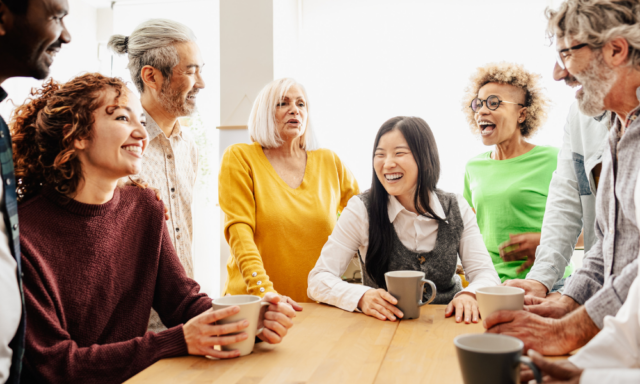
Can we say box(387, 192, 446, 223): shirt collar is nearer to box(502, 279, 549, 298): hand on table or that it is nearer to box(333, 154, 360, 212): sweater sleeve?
box(502, 279, 549, 298): hand on table

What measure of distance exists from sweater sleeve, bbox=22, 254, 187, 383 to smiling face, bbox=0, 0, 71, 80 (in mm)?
464

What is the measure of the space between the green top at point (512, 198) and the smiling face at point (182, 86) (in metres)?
1.54

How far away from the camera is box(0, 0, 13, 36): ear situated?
99cm

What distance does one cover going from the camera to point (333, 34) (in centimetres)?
441

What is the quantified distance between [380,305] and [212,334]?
0.56m

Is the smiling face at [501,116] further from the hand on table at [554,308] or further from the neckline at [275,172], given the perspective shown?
the hand on table at [554,308]

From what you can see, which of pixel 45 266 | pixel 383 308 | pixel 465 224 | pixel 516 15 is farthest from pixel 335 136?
pixel 45 266

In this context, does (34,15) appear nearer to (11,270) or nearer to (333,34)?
(11,270)

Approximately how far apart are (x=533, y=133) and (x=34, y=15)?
237cm

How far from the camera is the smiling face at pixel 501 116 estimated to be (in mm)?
2459

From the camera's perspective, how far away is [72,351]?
1081 millimetres

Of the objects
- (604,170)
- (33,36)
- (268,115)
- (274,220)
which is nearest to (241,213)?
(274,220)

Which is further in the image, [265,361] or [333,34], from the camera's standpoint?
[333,34]

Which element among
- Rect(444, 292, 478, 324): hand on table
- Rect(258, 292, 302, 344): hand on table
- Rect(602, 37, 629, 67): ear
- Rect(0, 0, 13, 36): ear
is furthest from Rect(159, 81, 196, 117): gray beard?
Rect(602, 37, 629, 67): ear
